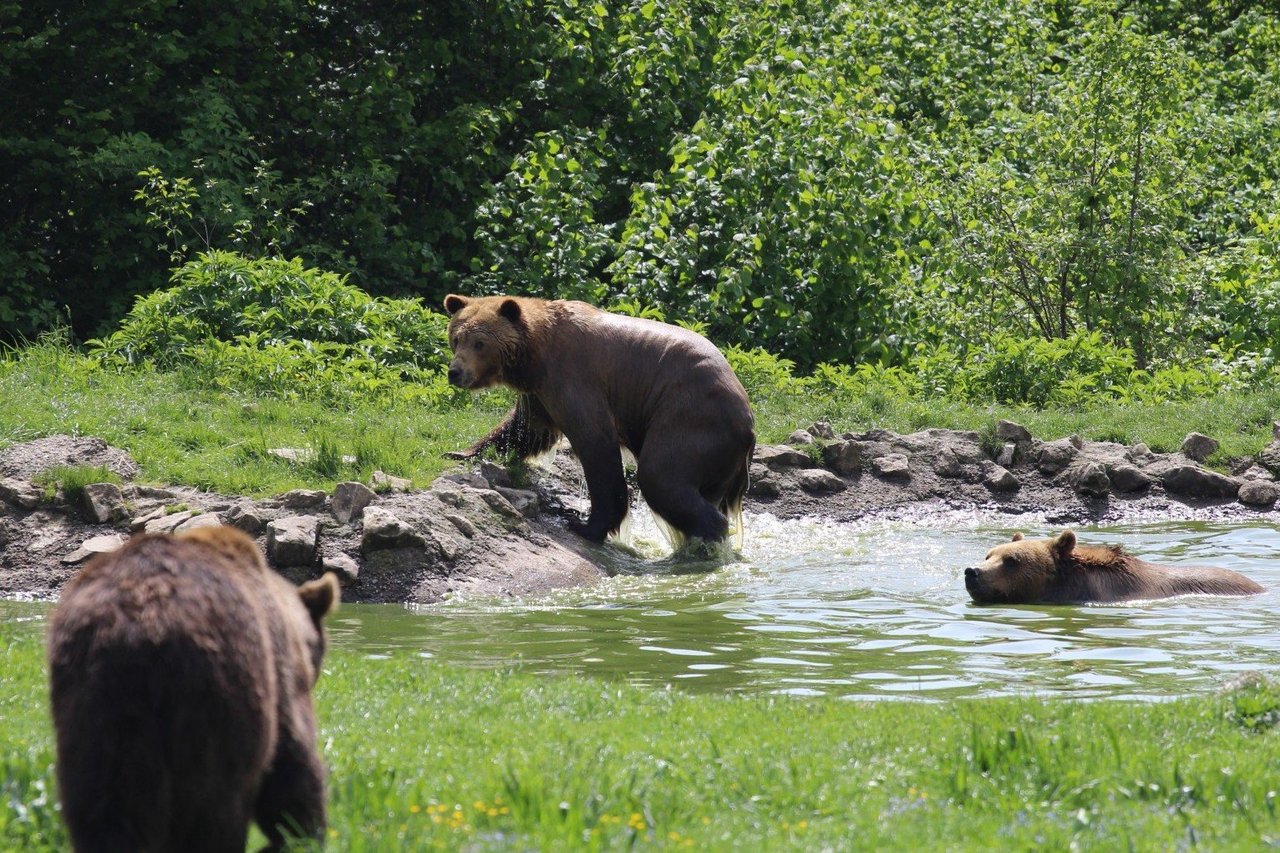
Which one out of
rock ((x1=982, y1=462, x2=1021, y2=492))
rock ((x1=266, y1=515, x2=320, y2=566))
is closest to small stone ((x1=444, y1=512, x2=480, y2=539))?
rock ((x1=266, y1=515, x2=320, y2=566))

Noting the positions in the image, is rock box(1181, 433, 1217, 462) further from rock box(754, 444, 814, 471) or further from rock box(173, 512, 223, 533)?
rock box(173, 512, 223, 533)

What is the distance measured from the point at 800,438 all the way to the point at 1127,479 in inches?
118

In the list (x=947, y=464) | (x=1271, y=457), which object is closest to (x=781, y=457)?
(x=947, y=464)

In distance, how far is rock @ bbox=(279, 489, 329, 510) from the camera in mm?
10648

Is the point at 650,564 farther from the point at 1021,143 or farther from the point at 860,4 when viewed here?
the point at 860,4

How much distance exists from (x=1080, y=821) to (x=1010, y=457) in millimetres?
10307

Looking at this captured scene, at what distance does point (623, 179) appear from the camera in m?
21.4

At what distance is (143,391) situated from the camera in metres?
13.4

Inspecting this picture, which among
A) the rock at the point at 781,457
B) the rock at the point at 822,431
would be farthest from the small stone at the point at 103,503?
the rock at the point at 822,431

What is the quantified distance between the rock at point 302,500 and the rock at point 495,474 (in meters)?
1.53

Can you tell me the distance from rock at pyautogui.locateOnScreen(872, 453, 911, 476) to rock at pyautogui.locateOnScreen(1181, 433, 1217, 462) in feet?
9.26

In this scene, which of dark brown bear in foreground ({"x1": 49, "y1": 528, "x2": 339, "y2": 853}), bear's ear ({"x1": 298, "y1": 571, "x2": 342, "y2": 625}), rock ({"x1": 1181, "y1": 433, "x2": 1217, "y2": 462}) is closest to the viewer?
dark brown bear in foreground ({"x1": 49, "y1": 528, "x2": 339, "y2": 853})

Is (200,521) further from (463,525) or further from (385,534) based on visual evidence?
(463,525)

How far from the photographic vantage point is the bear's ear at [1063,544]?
1061 centimetres
